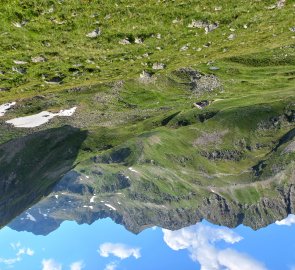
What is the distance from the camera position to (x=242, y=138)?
144 meters

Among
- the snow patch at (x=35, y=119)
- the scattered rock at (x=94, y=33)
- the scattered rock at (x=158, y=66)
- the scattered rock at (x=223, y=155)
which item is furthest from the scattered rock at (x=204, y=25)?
the scattered rock at (x=223, y=155)

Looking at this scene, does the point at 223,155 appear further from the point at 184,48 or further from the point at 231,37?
the point at 184,48

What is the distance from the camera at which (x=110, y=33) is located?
69.1 meters

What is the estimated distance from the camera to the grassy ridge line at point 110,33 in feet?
211

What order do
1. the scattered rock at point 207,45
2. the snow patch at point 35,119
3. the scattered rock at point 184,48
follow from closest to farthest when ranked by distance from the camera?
1. the scattered rock at point 184,48
2. the scattered rock at point 207,45
3. the snow patch at point 35,119

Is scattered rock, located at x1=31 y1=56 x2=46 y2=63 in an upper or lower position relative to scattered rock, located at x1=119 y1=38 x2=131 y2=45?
lower

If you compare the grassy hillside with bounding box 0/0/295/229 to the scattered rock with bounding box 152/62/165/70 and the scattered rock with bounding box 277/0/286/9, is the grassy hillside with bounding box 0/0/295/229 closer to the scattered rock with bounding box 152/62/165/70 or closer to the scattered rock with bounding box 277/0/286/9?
the scattered rock with bounding box 152/62/165/70

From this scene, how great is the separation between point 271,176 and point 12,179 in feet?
426

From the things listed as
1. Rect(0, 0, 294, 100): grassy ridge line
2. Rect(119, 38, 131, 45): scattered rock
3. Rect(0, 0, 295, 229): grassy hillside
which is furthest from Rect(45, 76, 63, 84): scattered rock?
Rect(119, 38, 131, 45): scattered rock

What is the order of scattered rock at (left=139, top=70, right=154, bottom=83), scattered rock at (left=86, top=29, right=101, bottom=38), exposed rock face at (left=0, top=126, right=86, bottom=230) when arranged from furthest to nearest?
1. scattered rock at (left=139, top=70, right=154, bottom=83)
2. exposed rock face at (left=0, top=126, right=86, bottom=230)
3. scattered rock at (left=86, top=29, right=101, bottom=38)

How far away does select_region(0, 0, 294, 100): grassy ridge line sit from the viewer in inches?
2534

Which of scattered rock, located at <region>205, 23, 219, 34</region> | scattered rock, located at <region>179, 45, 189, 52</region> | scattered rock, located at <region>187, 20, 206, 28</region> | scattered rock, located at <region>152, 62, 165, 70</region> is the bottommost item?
scattered rock, located at <region>187, 20, 206, 28</region>

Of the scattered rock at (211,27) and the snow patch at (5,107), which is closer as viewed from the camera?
the scattered rock at (211,27)

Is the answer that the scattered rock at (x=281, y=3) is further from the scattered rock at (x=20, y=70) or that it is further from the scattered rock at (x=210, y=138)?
the scattered rock at (x=210, y=138)
